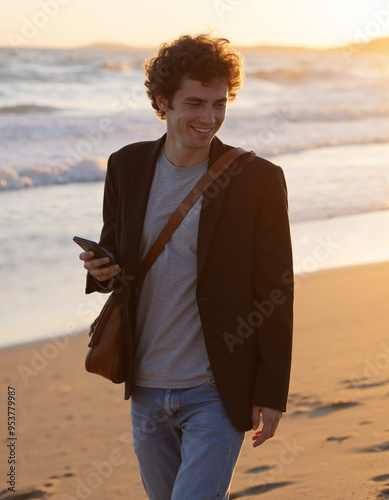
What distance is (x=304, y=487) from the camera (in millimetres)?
4121

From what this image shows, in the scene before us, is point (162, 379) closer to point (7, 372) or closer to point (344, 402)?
point (344, 402)

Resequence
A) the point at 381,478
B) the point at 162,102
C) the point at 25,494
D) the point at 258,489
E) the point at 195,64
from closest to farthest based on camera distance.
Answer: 1. the point at 195,64
2. the point at 162,102
3. the point at 381,478
4. the point at 258,489
5. the point at 25,494

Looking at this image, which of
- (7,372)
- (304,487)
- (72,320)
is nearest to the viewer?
(304,487)

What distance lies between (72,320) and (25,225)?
12.4 ft

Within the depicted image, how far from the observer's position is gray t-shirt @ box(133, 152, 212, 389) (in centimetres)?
267

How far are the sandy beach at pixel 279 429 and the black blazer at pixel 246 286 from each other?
5.20 ft

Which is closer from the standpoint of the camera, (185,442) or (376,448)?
(185,442)

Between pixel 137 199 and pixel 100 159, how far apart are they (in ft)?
44.5

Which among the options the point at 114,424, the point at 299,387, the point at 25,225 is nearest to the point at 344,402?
the point at 299,387

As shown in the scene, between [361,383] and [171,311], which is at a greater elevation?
[171,311]

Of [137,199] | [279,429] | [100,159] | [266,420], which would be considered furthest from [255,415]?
[100,159]

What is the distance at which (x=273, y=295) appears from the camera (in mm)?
2619

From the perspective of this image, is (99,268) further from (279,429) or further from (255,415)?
(279,429)

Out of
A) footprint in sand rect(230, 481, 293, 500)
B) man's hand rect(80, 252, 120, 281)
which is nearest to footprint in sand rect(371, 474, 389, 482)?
footprint in sand rect(230, 481, 293, 500)
